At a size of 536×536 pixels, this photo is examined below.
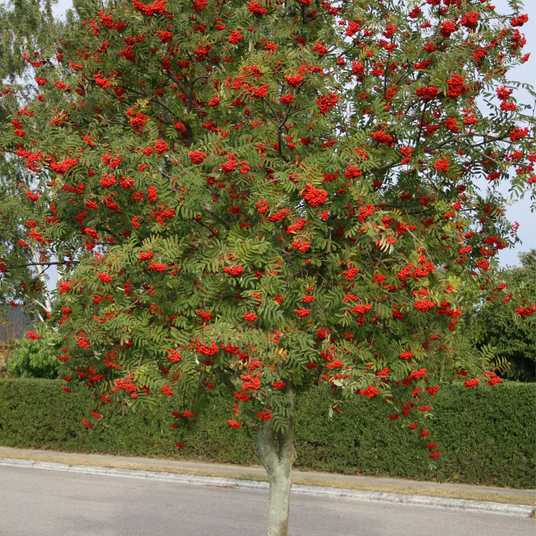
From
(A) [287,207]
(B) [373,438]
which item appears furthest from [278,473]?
(B) [373,438]

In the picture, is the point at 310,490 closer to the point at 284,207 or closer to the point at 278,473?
the point at 278,473

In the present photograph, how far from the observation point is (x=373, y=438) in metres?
15.3

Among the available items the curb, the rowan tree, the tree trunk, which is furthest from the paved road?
the rowan tree

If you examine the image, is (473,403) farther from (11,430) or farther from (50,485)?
(11,430)

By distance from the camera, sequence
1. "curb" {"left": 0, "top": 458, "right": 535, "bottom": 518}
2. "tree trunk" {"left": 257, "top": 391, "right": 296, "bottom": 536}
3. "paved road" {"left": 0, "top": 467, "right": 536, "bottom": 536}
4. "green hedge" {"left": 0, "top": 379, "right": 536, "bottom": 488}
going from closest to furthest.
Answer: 1. "tree trunk" {"left": 257, "top": 391, "right": 296, "bottom": 536}
2. "paved road" {"left": 0, "top": 467, "right": 536, "bottom": 536}
3. "curb" {"left": 0, "top": 458, "right": 535, "bottom": 518}
4. "green hedge" {"left": 0, "top": 379, "right": 536, "bottom": 488}

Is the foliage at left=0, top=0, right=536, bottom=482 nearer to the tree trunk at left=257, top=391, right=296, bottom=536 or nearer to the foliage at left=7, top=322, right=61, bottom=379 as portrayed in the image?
the tree trunk at left=257, top=391, right=296, bottom=536

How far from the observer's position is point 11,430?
762 inches

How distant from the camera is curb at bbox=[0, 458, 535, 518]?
41.0ft

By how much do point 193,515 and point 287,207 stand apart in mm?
7042

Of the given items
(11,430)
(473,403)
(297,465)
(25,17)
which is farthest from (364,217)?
(25,17)

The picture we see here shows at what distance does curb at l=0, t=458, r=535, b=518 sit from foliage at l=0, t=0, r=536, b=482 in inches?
239

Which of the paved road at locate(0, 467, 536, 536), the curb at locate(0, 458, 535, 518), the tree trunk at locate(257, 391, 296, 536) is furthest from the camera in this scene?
the curb at locate(0, 458, 535, 518)

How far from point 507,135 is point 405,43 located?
3.32 ft

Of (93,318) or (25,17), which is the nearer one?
(93,318)
